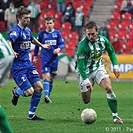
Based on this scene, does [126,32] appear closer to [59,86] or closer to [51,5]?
[51,5]

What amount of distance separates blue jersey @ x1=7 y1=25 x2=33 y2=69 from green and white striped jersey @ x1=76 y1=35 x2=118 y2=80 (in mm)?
1235

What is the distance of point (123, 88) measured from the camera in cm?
2147

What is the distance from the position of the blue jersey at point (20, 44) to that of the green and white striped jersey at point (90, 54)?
1235 mm

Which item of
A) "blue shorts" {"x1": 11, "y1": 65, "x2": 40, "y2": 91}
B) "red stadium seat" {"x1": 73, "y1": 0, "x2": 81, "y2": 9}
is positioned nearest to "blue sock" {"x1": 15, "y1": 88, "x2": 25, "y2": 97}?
"blue shorts" {"x1": 11, "y1": 65, "x2": 40, "y2": 91}

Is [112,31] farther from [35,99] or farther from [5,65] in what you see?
[5,65]

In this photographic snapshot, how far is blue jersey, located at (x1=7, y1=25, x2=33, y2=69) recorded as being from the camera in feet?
39.3

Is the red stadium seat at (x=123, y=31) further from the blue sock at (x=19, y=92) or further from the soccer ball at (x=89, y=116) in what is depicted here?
the soccer ball at (x=89, y=116)

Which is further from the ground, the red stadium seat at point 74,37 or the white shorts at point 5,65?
the white shorts at point 5,65

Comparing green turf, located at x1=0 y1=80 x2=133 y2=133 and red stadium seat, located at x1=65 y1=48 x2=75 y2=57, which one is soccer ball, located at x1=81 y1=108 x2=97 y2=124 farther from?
red stadium seat, located at x1=65 y1=48 x2=75 y2=57

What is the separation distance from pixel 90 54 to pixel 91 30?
0.65 meters

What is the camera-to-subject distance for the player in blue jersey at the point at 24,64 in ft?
39.2

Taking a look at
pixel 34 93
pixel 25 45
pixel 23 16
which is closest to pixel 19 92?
pixel 34 93

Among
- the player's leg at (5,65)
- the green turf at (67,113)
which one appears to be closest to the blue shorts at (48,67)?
the green turf at (67,113)

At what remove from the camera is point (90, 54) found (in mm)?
11672
